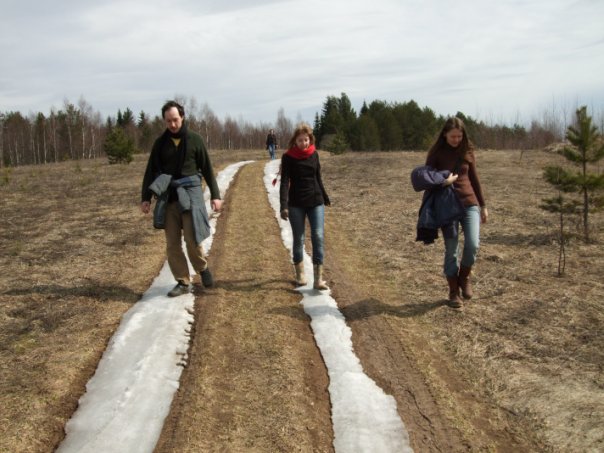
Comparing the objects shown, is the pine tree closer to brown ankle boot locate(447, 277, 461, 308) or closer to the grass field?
the grass field

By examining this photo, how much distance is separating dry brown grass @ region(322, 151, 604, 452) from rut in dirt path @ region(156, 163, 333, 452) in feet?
4.10

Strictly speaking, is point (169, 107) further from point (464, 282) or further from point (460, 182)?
point (464, 282)

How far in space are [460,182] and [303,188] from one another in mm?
1919

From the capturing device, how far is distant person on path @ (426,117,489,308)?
5.68 meters

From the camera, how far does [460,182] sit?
5762mm

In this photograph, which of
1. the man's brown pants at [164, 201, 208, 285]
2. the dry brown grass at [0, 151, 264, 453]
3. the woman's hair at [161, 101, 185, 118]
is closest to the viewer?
the dry brown grass at [0, 151, 264, 453]

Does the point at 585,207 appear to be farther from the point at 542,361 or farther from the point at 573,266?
the point at 542,361

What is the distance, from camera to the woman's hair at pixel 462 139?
5.66 metres

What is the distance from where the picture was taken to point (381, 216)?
1229cm

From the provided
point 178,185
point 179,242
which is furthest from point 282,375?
point 178,185

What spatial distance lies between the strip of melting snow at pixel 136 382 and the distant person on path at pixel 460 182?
3.15 metres

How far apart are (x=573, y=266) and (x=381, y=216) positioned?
16.3 feet

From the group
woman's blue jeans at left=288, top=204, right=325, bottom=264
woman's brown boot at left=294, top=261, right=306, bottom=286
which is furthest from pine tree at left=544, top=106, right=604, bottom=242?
woman's brown boot at left=294, top=261, right=306, bottom=286

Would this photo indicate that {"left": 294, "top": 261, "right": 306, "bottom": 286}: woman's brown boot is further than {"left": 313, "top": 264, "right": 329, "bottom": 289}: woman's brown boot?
Yes
